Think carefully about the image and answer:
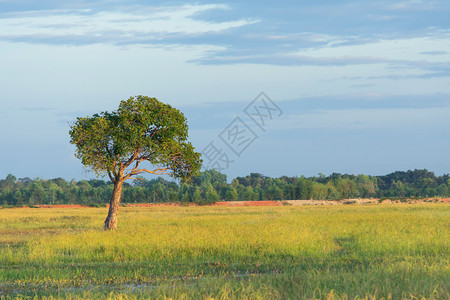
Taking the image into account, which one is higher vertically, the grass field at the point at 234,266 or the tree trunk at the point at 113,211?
the tree trunk at the point at 113,211

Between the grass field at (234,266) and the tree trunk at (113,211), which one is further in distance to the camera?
the tree trunk at (113,211)

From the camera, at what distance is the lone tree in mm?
32031

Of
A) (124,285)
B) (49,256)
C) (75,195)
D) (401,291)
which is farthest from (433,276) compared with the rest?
(75,195)

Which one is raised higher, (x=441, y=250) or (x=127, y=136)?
(x=127, y=136)

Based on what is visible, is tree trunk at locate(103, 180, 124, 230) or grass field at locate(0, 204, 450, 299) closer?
grass field at locate(0, 204, 450, 299)

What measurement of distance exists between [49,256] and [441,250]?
50.8ft

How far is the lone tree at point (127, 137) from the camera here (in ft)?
105

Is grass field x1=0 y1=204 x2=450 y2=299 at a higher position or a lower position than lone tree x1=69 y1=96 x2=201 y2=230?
lower

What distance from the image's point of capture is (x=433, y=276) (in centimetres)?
1261

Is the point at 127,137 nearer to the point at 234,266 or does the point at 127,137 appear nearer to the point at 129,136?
the point at 129,136

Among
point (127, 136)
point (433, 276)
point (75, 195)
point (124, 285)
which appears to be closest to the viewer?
point (433, 276)

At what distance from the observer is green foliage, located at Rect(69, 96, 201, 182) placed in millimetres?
32031

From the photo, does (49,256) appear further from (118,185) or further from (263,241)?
(118,185)

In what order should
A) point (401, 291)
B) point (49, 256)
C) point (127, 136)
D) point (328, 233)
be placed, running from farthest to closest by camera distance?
point (127, 136), point (328, 233), point (49, 256), point (401, 291)
